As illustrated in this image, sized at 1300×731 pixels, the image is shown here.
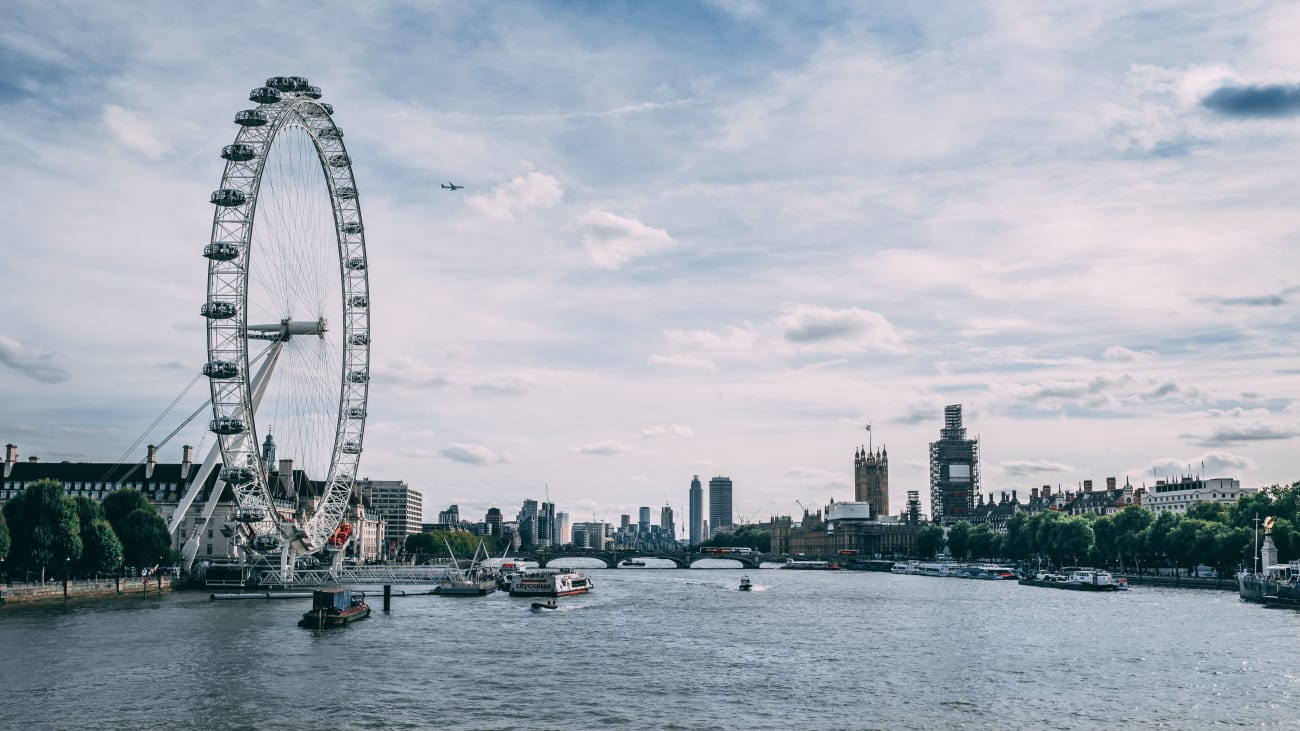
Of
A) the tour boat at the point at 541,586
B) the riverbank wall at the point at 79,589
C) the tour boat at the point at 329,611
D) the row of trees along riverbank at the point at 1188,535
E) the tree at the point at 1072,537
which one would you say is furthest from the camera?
the tree at the point at 1072,537

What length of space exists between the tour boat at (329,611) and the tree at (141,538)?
38.1 metres

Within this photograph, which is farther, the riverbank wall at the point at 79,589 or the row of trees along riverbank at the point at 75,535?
the row of trees along riverbank at the point at 75,535

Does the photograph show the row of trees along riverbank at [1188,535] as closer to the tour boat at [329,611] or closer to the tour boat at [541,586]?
the tour boat at [541,586]

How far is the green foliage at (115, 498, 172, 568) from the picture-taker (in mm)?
122375

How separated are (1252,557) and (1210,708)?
93.5 metres

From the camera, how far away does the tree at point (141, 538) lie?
401 ft

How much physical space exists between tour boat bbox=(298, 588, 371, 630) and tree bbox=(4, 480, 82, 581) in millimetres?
28070

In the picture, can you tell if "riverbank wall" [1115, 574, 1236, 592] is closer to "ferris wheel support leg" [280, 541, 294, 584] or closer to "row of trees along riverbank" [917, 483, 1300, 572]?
"row of trees along riverbank" [917, 483, 1300, 572]

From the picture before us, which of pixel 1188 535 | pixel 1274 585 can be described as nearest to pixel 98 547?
pixel 1274 585

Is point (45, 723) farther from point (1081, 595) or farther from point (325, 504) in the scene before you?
point (1081, 595)

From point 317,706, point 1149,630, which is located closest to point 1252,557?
point 1149,630

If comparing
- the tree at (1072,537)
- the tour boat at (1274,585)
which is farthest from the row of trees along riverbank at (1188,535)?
the tour boat at (1274,585)

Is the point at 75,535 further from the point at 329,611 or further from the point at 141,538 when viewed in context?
the point at 329,611

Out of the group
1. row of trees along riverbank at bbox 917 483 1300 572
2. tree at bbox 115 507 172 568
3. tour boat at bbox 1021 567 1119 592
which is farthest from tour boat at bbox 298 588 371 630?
row of trees along riverbank at bbox 917 483 1300 572
